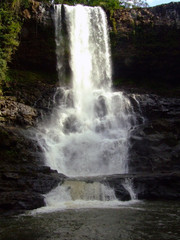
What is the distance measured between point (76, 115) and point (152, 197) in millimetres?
9696

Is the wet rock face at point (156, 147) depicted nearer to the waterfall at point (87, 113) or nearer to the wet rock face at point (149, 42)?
the waterfall at point (87, 113)

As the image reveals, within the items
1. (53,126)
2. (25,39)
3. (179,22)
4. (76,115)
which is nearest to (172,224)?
(53,126)

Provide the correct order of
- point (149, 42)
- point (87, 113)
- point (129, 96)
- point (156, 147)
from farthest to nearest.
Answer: point (149, 42) < point (129, 96) < point (87, 113) < point (156, 147)

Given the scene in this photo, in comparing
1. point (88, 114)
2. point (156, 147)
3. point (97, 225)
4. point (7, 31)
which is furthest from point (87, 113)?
point (97, 225)

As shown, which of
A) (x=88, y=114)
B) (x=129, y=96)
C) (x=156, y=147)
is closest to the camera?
(x=156, y=147)

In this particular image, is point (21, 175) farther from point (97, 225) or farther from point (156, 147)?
point (156, 147)

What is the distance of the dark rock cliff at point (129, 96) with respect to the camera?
10898 millimetres

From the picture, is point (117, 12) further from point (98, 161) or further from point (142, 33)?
point (98, 161)

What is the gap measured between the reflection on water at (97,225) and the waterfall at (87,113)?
83.0 inches

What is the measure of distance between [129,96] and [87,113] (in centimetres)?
377

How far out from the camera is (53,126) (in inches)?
688

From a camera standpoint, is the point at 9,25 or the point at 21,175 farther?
the point at 9,25

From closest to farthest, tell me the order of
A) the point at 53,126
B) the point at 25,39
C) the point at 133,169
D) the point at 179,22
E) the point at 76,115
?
the point at 133,169
the point at 53,126
the point at 76,115
the point at 25,39
the point at 179,22

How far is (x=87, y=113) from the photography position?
1973cm
